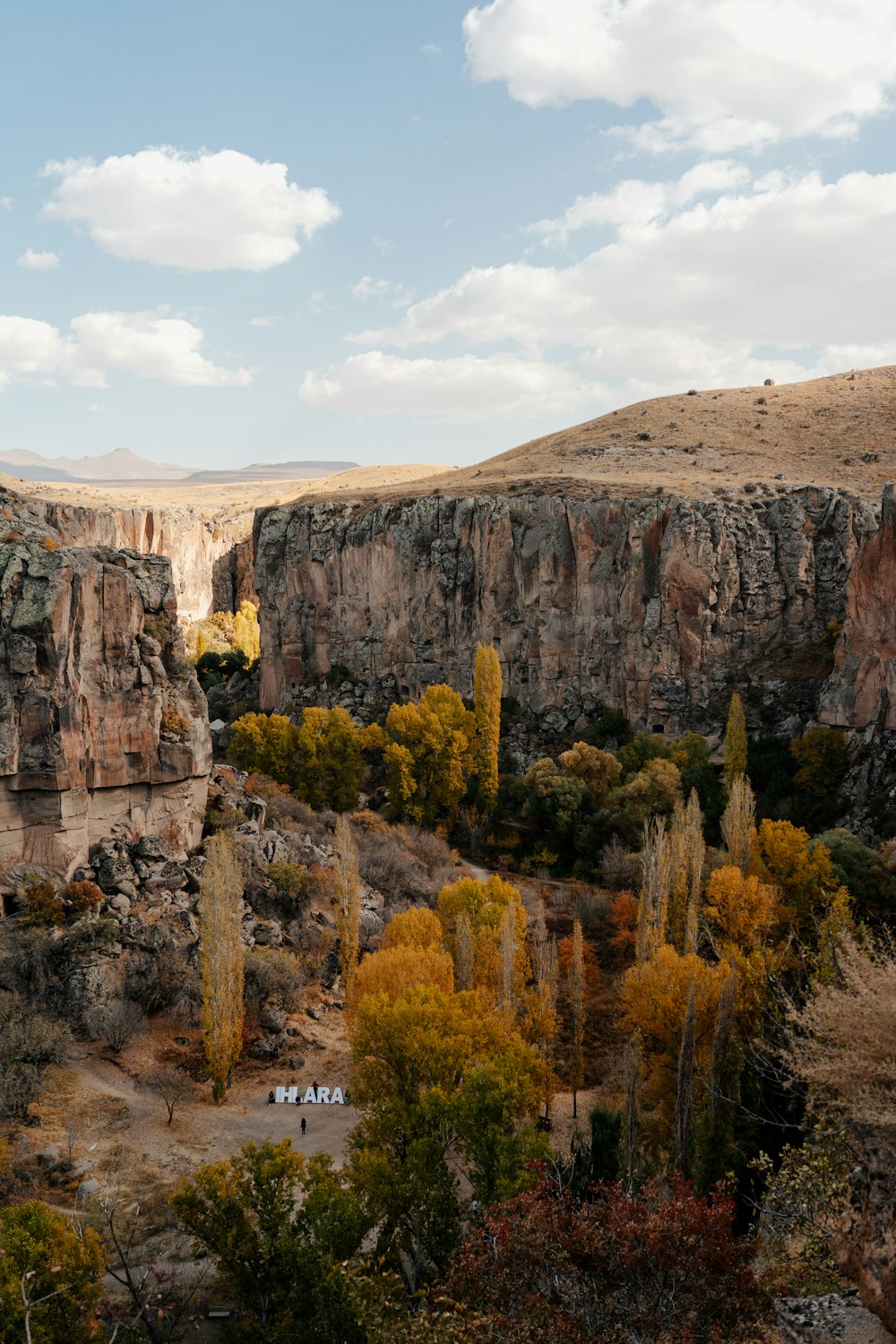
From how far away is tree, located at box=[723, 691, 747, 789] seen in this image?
43.6 metres

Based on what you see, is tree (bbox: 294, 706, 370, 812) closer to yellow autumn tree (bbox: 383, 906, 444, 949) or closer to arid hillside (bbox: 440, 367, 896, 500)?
yellow autumn tree (bbox: 383, 906, 444, 949)

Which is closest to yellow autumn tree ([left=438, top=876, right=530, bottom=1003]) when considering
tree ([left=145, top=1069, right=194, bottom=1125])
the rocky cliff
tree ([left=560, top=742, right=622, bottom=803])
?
tree ([left=145, top=1069, right=194, bottom=1125])

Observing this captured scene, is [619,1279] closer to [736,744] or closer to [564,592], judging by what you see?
[736,744]

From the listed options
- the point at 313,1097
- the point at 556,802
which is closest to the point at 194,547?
the point at 556,802

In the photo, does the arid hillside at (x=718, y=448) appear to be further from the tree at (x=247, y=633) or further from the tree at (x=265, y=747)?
the tree at (x=265, y=747)

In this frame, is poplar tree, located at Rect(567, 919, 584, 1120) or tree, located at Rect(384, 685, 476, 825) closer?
poplar tree, located at Rect(567, 919, 584, 1120)

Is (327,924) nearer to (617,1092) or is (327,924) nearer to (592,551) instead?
(617,1092)

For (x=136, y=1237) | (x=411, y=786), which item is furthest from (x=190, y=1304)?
(x=411, y=786)

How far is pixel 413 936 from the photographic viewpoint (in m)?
26.6

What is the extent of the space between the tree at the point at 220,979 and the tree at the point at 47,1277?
8.48 metres

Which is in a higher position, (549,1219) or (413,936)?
(549,1219)

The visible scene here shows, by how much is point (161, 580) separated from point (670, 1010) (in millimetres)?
18683

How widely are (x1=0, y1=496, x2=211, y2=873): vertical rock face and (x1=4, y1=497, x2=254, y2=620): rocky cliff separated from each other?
54.6m

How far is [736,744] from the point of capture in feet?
145
